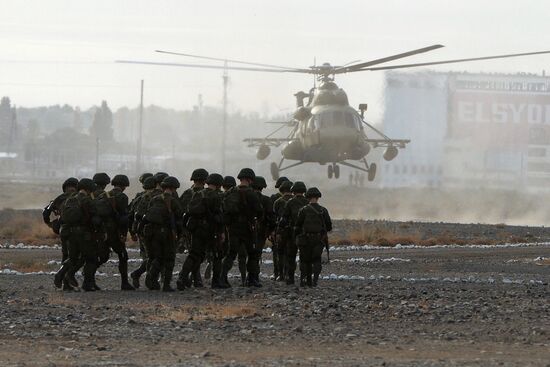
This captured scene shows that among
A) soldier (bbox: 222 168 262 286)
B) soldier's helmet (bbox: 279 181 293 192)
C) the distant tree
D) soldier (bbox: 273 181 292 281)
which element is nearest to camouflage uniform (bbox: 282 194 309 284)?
soldier (bbox: 273 181 292 281)

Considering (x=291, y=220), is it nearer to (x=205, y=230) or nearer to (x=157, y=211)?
(x=205, y=230)

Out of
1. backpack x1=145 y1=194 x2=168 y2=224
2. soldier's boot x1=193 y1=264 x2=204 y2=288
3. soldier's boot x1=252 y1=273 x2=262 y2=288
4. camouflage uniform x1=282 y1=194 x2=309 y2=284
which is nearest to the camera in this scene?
backpack x1=145 y1=194 x2=168 y2=224

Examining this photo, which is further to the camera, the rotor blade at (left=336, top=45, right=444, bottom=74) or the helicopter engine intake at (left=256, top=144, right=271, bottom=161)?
the helicopter engine intake at (left=256, top=144, right=271, bottom=161)

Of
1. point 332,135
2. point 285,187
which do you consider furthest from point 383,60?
point 285,187

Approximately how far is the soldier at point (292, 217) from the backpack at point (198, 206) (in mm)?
1912

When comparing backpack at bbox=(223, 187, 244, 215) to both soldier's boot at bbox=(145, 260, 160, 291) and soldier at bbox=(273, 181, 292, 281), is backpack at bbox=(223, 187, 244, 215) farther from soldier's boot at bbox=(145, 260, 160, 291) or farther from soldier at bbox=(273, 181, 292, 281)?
soldier's boot at bbox=(145, 260, 160, 291)

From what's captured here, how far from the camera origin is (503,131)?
85.2m

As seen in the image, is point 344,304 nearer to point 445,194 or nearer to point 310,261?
point 310,261

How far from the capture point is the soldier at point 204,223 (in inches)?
898

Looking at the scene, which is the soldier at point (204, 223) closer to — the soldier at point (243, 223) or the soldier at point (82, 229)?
the soldier at point (243, 223)

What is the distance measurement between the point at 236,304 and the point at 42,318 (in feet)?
10.8

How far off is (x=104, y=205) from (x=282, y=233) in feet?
12.3

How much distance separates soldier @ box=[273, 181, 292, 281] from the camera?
24.7 metres

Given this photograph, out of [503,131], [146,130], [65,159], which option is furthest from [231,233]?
[65,159]
